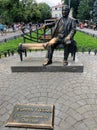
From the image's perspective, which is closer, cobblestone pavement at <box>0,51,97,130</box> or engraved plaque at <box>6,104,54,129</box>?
engraved plaque at <box>6,104,54,129</box>

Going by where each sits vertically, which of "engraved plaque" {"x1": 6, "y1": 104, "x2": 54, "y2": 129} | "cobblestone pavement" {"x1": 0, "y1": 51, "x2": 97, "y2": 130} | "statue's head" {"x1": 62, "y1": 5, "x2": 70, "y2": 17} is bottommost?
"cobblestone pavement" {"x1": 0, "y1": 51, "x2": 97, "y2": 130}

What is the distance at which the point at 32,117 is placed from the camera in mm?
4059

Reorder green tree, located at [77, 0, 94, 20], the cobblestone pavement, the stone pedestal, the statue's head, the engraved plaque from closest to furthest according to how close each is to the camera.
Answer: the engraved plaque → the cobblestone pavement → the statue's head → the stone pedestal → green tree, located at [77, 0, 94, 20]

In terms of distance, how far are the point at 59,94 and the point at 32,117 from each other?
5.12 ft

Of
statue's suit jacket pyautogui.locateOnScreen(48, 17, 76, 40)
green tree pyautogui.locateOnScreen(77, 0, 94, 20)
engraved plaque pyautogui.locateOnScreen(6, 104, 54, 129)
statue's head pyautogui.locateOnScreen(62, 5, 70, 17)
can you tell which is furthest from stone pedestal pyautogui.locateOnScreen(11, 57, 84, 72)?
green tree pyautogui.locateOnScreen(77, 0, 94, 20)

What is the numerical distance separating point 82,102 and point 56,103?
0.71m

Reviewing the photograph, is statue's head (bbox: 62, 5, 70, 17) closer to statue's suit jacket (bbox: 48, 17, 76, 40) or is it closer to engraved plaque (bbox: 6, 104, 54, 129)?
statue's suit jacket (bbox: 48, 17, 76, 40)

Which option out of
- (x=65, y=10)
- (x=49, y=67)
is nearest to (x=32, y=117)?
(x=49, y=67)

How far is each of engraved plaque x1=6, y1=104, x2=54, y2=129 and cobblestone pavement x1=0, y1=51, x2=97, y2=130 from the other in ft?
0.58

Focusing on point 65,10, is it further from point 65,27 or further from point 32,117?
point 32,117

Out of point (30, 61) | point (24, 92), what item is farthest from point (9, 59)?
point (24, 92)

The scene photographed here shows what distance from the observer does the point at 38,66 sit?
7.28 m

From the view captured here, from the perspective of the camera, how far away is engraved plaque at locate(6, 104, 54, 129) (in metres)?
3.90

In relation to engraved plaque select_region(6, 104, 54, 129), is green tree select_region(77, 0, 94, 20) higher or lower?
lower
